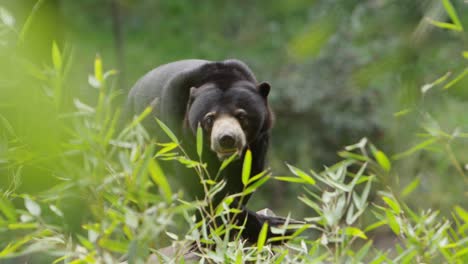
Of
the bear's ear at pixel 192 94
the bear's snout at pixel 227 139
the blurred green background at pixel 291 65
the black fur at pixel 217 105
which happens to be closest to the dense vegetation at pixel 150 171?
the bear's snout at pixel 227 139

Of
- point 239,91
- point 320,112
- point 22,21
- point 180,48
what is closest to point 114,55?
point 180,48

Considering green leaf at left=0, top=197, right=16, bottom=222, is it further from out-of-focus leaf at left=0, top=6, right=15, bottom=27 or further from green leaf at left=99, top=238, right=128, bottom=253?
out-of-focus leaf at left=0, top=6, right=15, bottom=27

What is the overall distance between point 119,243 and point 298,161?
350 inches

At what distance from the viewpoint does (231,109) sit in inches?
163

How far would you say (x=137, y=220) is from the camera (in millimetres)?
1817

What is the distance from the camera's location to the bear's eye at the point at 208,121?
4129 mm

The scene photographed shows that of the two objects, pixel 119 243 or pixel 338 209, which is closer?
pixel 119 243

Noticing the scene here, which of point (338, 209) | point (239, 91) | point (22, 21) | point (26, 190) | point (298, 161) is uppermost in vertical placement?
point (22, 21)

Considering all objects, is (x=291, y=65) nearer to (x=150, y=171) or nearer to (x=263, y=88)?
(x=263, y=88)

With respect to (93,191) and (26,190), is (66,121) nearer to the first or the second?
(93,191)

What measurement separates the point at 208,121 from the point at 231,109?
0.40ft

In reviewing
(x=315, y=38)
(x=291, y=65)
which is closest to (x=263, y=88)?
(x=315, y=38)

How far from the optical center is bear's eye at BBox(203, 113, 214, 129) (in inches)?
163

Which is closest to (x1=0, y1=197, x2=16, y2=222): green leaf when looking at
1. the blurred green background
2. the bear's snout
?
the bear's snout
